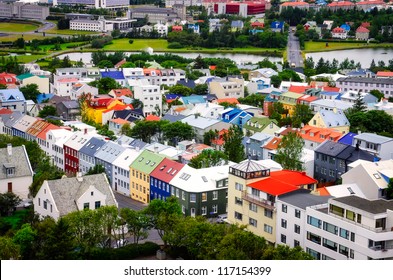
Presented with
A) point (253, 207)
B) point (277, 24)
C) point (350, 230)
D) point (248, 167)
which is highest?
point (277, 24)

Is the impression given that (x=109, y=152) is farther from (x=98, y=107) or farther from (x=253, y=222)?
(x=98, y=107)

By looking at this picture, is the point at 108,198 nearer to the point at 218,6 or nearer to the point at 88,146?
the point at 88,146

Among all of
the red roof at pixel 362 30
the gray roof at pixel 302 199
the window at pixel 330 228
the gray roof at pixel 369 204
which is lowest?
the window at pixel 330 228

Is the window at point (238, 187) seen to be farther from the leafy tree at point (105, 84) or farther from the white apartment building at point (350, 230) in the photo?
the leafy tree at point (105, 84)

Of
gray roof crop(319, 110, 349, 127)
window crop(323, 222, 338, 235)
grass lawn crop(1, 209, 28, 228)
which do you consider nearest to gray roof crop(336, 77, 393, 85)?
gray roof crop(319, 110, 349, 127)

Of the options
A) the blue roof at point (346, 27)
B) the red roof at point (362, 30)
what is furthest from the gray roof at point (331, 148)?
the blue roof at point (346, 27)

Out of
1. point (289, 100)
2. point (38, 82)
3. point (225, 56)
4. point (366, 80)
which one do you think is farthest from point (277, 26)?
point (289, 100)
